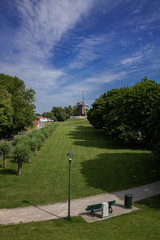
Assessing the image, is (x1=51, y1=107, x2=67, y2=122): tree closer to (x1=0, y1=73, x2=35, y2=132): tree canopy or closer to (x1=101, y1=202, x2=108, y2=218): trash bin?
(x1=0, y1=73, x2=35, y2=132): tree canopy

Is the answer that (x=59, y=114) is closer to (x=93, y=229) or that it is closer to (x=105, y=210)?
(x=105, y=210)

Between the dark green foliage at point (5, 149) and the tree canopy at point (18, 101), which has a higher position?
the tree canopy at point (18, 101)

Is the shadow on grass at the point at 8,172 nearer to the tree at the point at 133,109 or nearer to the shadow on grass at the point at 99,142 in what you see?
the shadow on grass at the point at 99,142

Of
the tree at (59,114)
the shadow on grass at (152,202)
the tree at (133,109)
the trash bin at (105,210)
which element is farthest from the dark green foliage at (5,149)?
the tree at (59,114)

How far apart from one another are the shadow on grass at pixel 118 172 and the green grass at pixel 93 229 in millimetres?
5076

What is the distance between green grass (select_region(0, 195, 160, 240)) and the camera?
8.62 meters

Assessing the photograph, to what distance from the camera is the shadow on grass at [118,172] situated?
1656 centimetres

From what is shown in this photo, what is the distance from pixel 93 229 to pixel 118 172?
37.0ft

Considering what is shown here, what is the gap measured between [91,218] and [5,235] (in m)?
5.14

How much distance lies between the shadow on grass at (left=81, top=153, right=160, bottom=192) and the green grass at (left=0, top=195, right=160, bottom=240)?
5076 mm

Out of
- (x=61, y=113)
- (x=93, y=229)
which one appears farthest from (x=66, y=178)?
(x=61, y=113)

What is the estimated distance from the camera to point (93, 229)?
9383 mm

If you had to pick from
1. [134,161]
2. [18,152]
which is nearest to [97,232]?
[18,152]

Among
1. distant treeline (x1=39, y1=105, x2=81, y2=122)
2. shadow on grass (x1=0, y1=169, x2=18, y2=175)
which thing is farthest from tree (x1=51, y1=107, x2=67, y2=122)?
shadow on grass (x1=0, y1=169, x2=18, y2=175)
